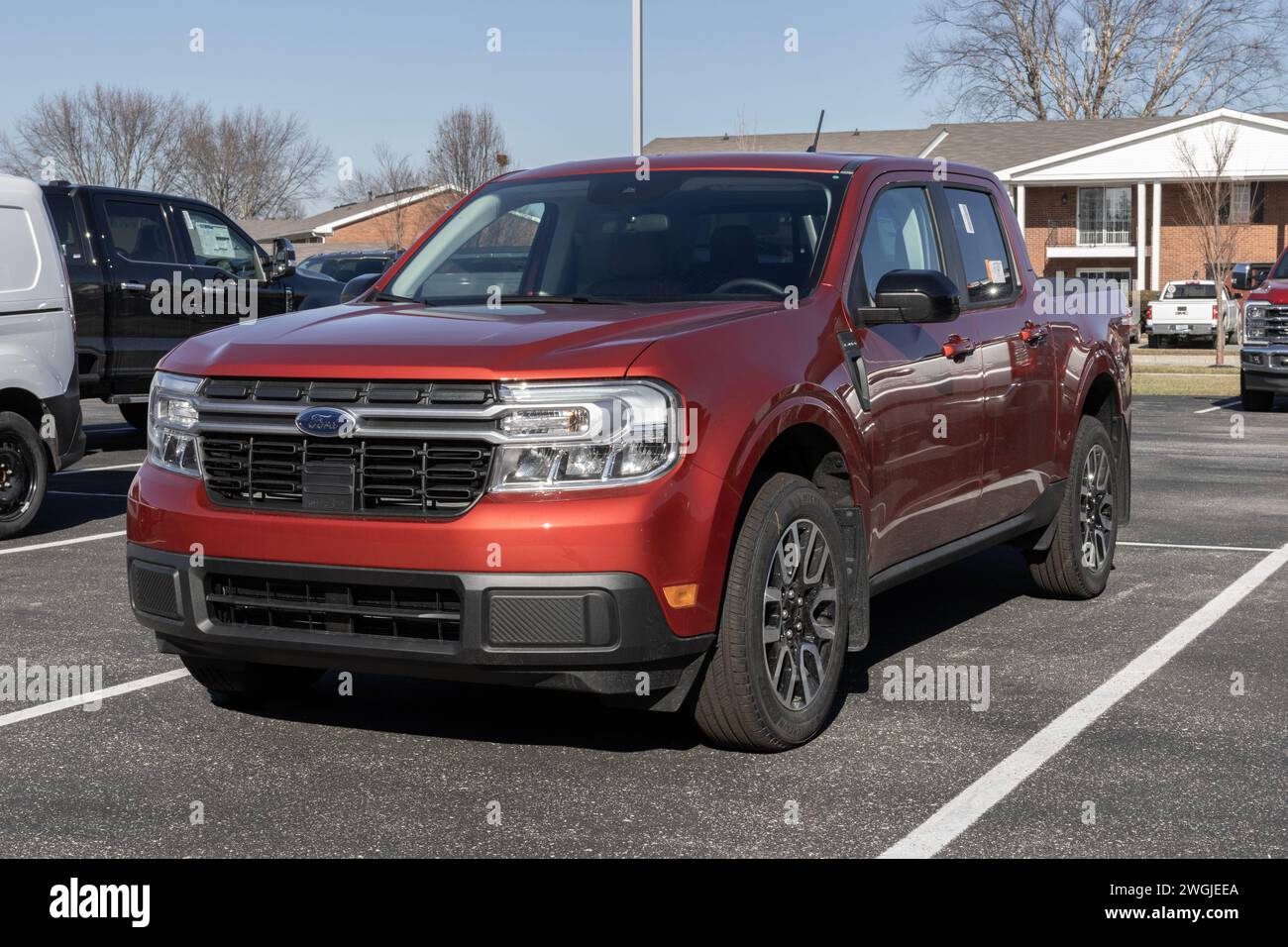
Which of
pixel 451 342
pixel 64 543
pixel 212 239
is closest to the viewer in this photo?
pixel 451 342

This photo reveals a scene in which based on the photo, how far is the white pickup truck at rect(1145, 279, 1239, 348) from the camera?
4334 cm

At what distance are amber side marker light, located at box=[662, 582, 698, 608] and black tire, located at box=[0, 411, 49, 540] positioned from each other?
21.4 ft

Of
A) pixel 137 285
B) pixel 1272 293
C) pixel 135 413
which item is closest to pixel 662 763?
pixel 137 285

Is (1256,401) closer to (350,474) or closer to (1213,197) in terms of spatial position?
(350,474)

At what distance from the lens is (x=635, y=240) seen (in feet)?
19.7

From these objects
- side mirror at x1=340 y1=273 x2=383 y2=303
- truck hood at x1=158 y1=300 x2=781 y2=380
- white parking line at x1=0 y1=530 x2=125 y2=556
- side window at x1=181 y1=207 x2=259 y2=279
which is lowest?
white parking line at x1=0 y1=530 x2=125 y2=556

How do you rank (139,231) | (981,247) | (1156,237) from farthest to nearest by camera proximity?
(1156,237), (139,231), (981,247)

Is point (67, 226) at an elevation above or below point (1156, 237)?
below

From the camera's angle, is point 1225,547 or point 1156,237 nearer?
point 1225,547

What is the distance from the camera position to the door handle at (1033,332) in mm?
6984

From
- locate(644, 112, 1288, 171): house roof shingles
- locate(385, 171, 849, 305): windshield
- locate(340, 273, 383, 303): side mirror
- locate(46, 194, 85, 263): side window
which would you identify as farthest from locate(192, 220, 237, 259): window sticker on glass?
locate(644, 112, 1288, 171): house roof shingles

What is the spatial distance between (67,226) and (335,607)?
1054 cm

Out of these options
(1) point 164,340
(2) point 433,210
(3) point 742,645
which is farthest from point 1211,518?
(2) point 433,210

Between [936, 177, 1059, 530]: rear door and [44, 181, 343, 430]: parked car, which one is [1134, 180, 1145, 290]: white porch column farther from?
[936, 177, 1059, 530]: rear door
